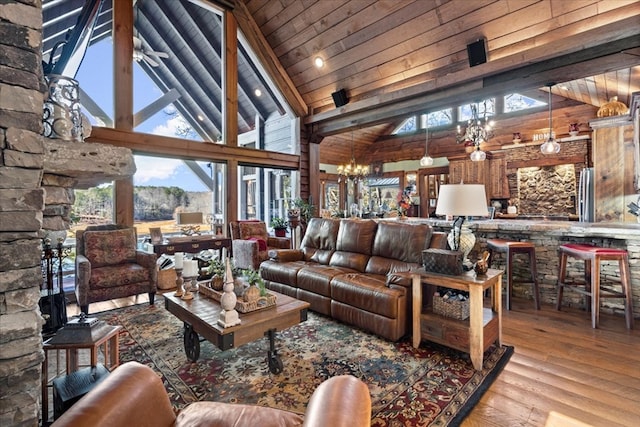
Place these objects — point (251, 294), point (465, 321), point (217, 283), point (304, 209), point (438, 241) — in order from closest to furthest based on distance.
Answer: point (251, 294), point (465, 321), point (217, 283), point (438, 241), point (304, 209)

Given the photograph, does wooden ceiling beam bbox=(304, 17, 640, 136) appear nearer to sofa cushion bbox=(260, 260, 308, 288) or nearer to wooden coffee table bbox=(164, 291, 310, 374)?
sofa cushion bbox=(260, 260, 308, 288)

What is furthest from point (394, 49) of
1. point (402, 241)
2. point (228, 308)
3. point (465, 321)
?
point (228, 308)

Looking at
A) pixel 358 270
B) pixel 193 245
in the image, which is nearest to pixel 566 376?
pixel 358 270

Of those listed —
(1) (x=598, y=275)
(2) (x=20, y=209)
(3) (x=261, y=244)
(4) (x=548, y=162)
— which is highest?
(4) (x=548, y=162)

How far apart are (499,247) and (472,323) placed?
1837 mm

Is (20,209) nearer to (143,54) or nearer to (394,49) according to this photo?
(143,54)

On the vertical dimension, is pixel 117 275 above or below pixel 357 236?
below

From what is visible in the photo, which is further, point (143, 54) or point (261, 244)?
point (261, 244)

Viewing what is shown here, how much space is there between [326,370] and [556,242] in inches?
134

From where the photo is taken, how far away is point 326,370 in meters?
2.32

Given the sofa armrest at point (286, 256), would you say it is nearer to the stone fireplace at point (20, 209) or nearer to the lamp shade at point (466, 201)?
the lamp shade at point (466, 201)

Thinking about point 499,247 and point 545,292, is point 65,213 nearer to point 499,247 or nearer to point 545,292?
point 499,247

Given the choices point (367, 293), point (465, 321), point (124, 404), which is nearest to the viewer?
point (124, 404)

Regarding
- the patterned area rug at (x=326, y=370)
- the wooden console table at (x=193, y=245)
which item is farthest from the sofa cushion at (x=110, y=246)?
the patterned area rug at (x=326, y=370)
